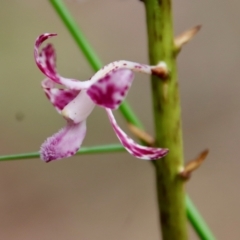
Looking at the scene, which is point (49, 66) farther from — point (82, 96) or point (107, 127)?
point (107, 127)

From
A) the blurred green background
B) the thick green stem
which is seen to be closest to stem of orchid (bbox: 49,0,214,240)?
the thick green stem

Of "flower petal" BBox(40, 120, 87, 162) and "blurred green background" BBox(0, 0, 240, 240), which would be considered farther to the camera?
"blurred green background" BBox(0, 0, 240, 240)

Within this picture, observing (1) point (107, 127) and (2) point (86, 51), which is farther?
(1) point (107, 127)

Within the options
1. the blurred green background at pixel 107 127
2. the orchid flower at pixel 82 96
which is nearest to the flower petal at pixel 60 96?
the orchid flower at pixel 82 96

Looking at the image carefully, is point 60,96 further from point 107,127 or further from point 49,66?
point 107,127

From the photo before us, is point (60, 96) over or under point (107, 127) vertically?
over

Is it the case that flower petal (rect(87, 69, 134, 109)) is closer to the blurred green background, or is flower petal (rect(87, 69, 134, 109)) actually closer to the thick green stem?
the thick green stem

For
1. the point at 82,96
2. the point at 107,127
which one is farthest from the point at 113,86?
the point at 107,127
